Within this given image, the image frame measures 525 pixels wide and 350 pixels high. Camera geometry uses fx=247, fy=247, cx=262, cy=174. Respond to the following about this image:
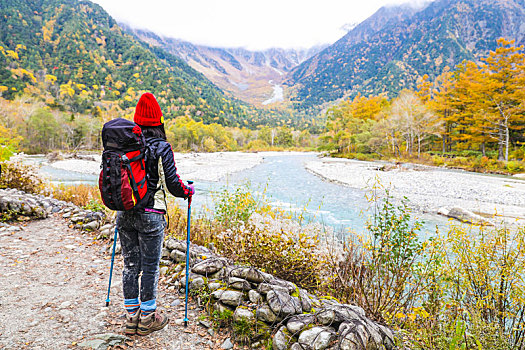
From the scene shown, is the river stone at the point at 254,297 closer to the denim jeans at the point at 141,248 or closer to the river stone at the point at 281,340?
the river stone at the point at 281,340

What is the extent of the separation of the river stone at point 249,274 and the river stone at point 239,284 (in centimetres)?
8

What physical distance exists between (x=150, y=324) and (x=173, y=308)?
0.54 meters

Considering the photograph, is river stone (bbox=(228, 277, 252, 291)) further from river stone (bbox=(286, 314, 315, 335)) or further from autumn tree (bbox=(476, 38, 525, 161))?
autumn tree (bbox=(476, 38, 525, 161))

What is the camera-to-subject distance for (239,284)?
2.92 meters

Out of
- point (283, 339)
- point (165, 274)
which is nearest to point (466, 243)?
point (283, 339)

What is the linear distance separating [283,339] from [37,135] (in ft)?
228

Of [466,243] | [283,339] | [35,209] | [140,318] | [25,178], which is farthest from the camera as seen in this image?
[25,178]

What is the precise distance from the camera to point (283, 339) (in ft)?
7.58

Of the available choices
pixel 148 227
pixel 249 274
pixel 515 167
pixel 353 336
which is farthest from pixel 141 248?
pixel 515 167

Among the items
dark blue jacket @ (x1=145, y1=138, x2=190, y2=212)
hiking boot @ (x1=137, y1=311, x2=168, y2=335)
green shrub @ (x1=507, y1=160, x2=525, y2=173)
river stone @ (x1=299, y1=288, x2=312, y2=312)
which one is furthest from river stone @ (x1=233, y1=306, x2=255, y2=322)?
green shrub @ (x1=507, y1=160, x2=525, y2=173)

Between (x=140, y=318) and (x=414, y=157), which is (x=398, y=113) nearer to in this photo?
(x=414, y=157)

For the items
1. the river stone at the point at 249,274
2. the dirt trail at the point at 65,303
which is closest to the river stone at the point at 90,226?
the dirt trail at the point at 65,303

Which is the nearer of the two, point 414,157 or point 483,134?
point 483,134

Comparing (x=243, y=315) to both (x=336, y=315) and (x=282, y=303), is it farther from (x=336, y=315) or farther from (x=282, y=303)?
(x=336, y=315)
